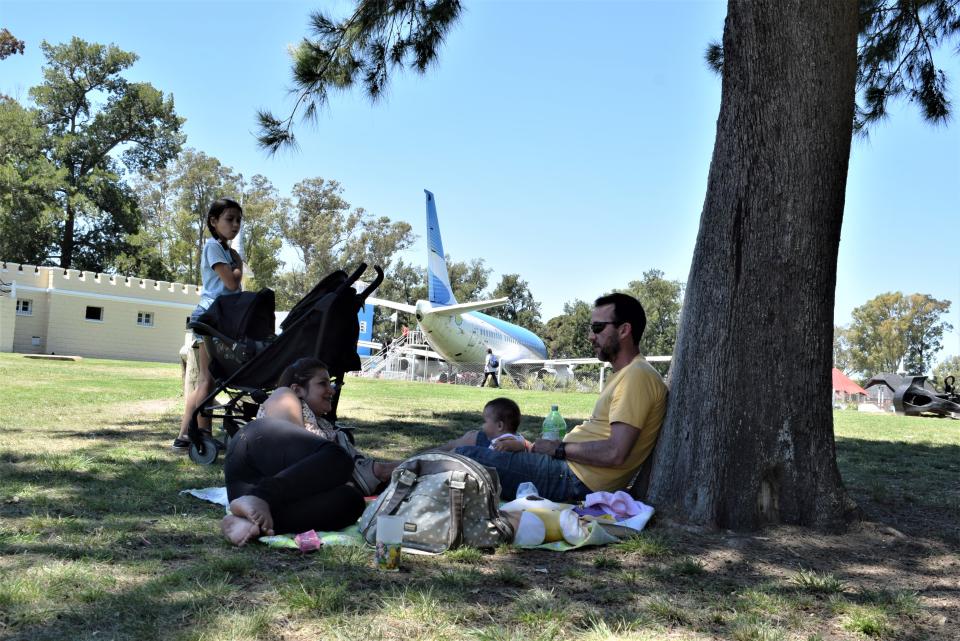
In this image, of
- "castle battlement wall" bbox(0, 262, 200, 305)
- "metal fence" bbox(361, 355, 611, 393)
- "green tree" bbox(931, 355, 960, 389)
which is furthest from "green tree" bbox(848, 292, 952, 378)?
"castle battlement wall" bbox(0, 262, 200, 305)

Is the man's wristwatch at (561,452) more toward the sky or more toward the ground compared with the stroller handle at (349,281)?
more toward the ground

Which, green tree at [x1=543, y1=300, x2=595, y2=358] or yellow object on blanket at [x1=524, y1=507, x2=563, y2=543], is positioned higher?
green tree at [x1=543, y1=300, x2=595, y2=358]

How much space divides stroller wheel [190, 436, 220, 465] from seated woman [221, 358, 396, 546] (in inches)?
71.9

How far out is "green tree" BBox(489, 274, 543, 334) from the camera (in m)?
70.1

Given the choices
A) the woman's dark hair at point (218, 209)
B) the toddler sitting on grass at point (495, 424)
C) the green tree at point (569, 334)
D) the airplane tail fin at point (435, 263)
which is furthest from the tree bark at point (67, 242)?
the toddler sitting on grass at point (495, 424)

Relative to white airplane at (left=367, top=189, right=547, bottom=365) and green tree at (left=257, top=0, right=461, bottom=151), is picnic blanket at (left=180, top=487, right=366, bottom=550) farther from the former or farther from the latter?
white airplane at (left=367, top=189, right=547, bottom=365)

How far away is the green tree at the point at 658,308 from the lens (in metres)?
69.3

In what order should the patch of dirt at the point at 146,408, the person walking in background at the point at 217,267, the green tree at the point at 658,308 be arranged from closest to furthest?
1. the person walking in background at the point at 217,267
2. the patch of dirt at the point at 146,408
3. the green tree at the point at 658,308

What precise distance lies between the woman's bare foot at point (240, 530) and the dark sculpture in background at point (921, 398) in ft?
65.6

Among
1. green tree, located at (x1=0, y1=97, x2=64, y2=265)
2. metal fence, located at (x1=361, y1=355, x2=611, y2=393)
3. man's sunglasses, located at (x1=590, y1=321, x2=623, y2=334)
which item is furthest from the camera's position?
green tree, located at (x1=0, y1=97, x2=64, y2=265)

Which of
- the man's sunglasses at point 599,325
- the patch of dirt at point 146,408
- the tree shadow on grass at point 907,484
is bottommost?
the patch of dirt at point 146,408

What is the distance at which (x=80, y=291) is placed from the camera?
35219 millimetres

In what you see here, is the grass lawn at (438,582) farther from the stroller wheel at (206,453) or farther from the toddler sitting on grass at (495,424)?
the toddler sitting on grass at (495,424)

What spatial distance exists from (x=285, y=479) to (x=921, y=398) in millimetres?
20411
